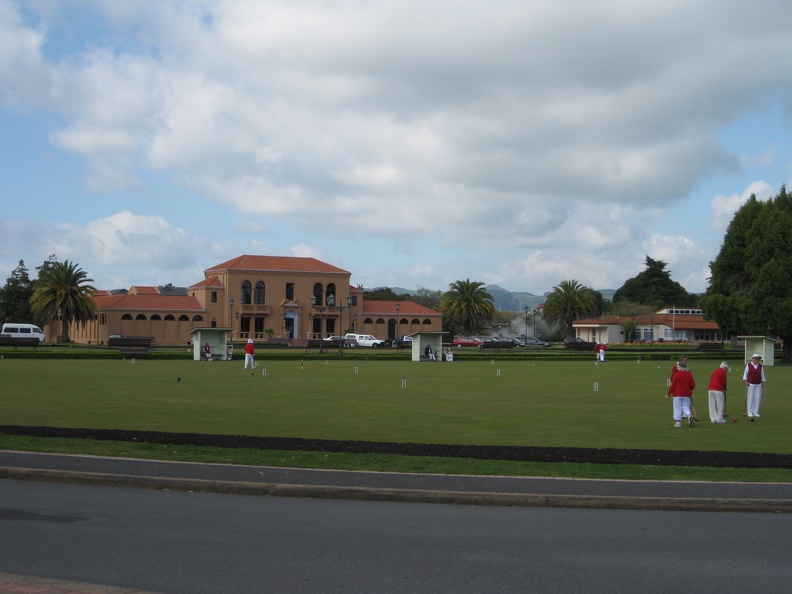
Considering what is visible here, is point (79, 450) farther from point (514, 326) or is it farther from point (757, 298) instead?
point (514, 326)

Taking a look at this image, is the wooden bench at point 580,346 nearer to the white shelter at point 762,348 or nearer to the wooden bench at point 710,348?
the wooden bench at point 710,348

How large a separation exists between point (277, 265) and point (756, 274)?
5531 cm

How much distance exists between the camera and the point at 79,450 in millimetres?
14164

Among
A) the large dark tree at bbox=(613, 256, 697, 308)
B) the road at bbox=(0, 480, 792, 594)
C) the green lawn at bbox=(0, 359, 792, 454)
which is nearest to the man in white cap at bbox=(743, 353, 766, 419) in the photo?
the green lawn at bbox=(0, 359, 792, 454)

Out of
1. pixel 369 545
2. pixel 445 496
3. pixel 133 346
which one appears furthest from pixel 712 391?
pixel 133 346

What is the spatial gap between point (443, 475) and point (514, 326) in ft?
485

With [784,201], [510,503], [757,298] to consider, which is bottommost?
[510,503]

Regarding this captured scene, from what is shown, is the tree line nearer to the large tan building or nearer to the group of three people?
the large tan building

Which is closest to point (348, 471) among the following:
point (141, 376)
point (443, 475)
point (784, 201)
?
point (443, 475)

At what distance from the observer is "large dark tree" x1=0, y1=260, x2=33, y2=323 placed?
104 m

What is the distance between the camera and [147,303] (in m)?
96.2

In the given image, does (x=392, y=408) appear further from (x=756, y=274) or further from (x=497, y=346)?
(x=756, y=274)

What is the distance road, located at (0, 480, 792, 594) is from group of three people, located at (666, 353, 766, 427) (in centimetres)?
966

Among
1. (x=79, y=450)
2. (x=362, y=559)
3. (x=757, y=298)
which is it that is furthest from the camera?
(x=757, y=298)
